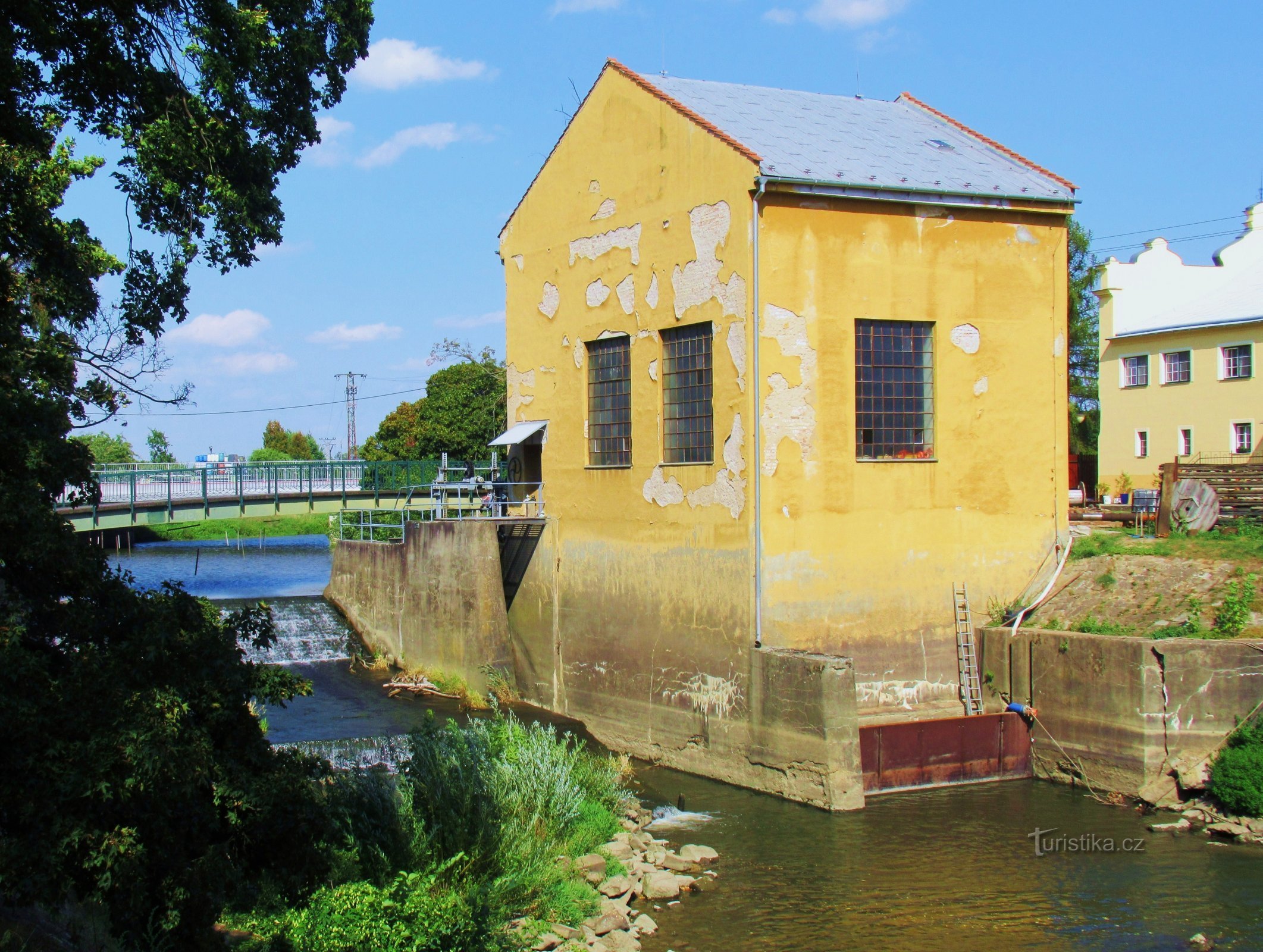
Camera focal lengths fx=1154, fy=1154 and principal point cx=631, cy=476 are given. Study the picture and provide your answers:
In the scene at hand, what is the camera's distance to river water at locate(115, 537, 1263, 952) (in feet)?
41.4

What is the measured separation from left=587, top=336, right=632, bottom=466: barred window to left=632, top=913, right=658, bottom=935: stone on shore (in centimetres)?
962

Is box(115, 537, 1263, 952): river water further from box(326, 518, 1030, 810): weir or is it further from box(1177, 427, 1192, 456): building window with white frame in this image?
box(1177, 427, 1192, 456): building window with white frame

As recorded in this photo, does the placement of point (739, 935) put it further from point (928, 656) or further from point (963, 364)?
point (963, 364)

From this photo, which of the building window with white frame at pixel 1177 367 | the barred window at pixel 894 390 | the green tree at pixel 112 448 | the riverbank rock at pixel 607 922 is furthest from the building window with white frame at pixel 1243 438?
the green tree at pixel 112 448

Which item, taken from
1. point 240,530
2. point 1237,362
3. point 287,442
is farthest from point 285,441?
point 1237,362

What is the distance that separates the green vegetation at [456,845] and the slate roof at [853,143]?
958cm

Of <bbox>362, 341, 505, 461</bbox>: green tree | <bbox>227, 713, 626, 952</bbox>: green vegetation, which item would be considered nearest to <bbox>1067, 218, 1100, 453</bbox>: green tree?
<bbox>362, 341, 505, 461</bbox>: green tree

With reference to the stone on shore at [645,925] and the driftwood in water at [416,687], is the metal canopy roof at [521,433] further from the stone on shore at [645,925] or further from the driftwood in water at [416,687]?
the stone on shore at [645,925]

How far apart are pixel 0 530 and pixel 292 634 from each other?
2101 cm

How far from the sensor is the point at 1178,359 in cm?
4016

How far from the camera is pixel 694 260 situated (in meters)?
19.1

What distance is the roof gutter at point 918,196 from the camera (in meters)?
18.0

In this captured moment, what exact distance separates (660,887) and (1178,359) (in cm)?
3369

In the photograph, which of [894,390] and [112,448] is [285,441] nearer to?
[112,448]
